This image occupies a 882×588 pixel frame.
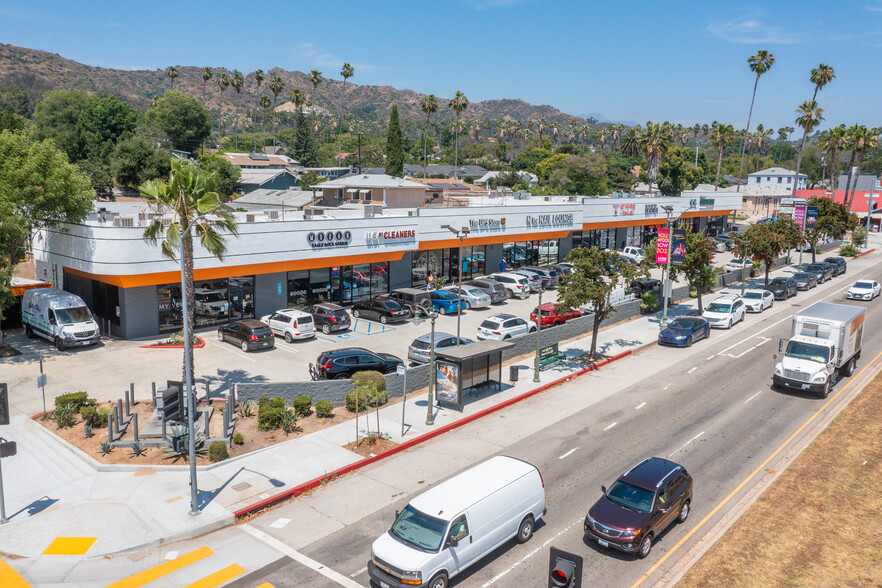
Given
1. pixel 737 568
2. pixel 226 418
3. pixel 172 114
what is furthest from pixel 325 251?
pixel 172 114

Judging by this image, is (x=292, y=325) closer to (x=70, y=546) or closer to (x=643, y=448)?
(x=70, y=546)

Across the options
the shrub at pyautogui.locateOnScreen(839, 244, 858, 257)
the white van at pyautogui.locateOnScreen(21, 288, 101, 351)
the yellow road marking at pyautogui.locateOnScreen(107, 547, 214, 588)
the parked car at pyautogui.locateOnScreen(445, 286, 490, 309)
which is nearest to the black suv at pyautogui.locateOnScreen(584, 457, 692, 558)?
the yellow road marking at pyautogui.locateOnScreen(107, 547, 214, 588)

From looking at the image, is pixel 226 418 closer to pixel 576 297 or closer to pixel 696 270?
pixel 576 297

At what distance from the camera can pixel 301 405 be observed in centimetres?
2417

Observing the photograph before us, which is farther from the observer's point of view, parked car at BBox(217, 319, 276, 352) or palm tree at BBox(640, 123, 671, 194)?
palm tree at BBox(640, 123, 671, 194)

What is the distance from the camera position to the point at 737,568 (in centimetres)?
1442

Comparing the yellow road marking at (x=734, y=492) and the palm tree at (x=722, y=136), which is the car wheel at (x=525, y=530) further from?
the palm tree at (x=722, y=136)

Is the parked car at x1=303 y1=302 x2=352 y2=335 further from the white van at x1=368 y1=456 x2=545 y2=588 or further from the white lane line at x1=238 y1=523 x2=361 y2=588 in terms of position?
the white van at x1=368 y1=456 x2=545 y2=588

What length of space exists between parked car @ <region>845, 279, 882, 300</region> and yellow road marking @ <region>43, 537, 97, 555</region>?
52.0 m

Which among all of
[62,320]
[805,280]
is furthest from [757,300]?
[62,320]

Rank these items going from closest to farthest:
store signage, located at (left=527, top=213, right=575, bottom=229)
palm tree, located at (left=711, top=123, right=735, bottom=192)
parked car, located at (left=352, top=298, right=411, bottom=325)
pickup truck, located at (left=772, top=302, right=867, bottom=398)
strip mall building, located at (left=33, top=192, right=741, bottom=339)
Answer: pickup truck, located at (left=772, top=302, right=867, bottom=398), strip mall building, located at (left=33, top=192, right=741, bottom=339), parked car, located at (left=352, top=298, right=411, bottom=325), store signage, located at (left=527, top=213, right=575, bottom=229), palm tree, located at (left=711, top=123, right=735, bottom=192)

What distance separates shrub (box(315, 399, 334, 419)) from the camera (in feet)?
79.5

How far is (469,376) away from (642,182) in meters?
139

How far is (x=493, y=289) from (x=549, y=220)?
13923 mm
